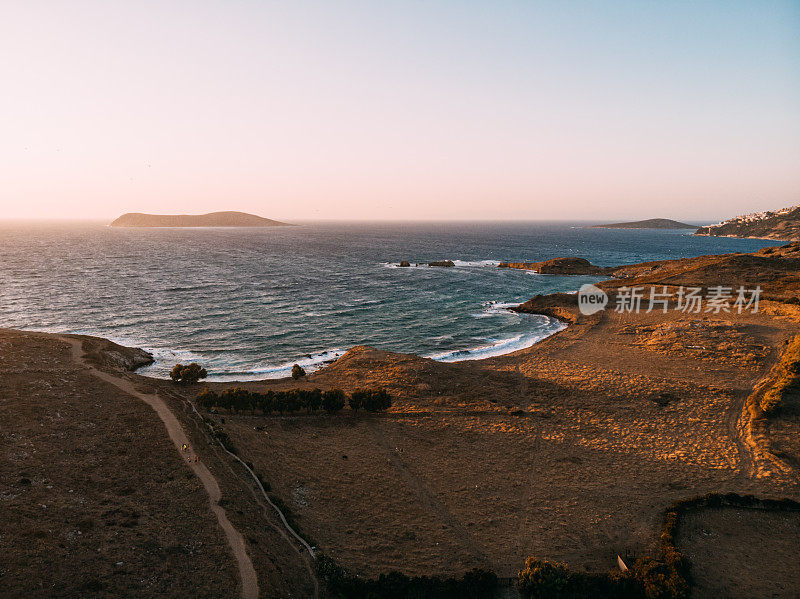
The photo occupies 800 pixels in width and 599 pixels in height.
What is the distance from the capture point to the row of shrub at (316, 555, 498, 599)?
20.8 metres

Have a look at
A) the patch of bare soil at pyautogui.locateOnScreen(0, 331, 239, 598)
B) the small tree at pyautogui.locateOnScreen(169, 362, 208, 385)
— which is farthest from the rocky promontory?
the patch of bare soil at pyautogui.locateOnScreen(0, 331, 239, 598)

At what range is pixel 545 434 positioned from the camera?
3850 cm

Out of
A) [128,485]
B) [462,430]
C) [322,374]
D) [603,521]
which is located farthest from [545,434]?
[128,485]

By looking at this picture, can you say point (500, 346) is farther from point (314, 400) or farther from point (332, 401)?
point (314, 400)

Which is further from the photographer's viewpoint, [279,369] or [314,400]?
[279,369]

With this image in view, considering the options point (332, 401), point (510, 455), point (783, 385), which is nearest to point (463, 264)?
point (783, 385)

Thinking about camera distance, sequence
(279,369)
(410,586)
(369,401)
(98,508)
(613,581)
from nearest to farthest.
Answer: (410,586) < (613,581) < (98,508) < (369,401) < (279,369)

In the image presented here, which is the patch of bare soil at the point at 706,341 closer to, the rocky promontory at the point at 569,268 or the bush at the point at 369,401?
the bush at the point at 369,401

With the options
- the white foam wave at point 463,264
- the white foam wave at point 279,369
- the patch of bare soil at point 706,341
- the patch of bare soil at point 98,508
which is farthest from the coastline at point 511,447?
the white foam wave at point 463,264

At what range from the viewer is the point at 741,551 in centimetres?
2389

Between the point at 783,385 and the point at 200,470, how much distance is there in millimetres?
57845

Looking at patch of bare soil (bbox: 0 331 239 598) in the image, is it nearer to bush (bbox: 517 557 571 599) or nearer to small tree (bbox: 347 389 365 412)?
bush (bbox: 517 557 571 599)

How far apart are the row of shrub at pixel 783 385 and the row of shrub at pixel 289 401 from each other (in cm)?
3877

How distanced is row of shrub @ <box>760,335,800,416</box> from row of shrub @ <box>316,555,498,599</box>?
3601 centimetres
